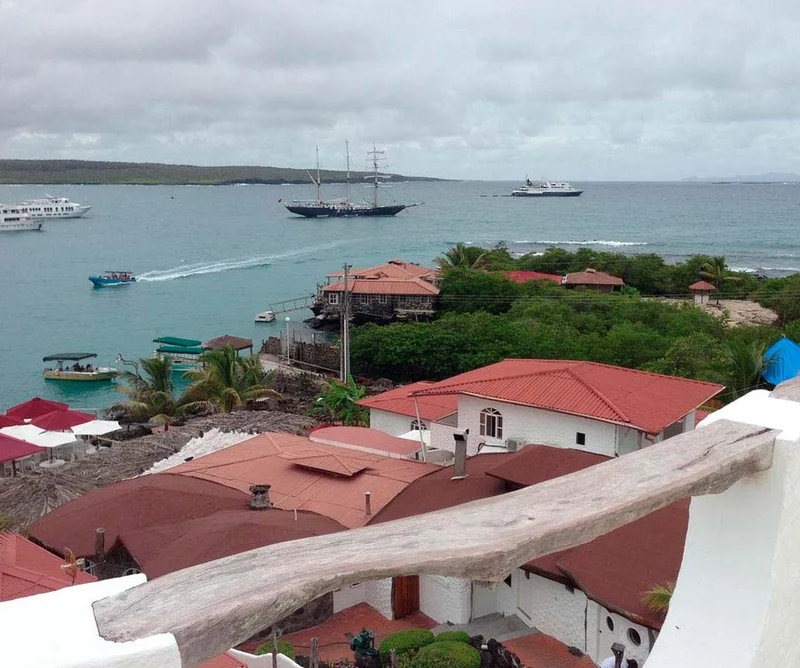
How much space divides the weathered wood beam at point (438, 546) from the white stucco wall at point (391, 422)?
1919cm

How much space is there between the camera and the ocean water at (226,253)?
172 feet

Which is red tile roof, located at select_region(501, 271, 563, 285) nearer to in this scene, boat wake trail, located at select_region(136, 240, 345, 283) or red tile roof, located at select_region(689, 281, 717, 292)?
red tile roof, located at select_region(689, 281, 717, 292)

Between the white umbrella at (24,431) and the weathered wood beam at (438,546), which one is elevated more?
the weathered wood beam at (438,546)

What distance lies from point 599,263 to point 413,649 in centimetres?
4896

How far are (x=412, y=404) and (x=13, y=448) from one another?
10.3m

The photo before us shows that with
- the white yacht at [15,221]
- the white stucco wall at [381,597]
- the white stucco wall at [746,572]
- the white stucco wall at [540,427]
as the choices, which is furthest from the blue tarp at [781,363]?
the white yacht at [15,221]

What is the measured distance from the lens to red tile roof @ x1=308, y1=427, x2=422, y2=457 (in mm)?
17938

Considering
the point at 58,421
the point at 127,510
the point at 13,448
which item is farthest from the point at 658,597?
the point at 58,421

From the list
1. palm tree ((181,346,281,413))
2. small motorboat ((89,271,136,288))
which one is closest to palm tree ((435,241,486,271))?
palm tree ((181,346,281,413))

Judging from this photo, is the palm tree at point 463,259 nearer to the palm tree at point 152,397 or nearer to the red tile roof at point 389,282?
the red tile roof at point 389,282

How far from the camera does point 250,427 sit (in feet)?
70.6

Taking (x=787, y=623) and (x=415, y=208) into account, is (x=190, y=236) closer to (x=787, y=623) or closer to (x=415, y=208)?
(x=415, y=208)

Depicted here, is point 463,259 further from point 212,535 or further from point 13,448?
point 212,535

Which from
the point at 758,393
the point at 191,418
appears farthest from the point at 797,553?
the point at 191,418
